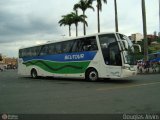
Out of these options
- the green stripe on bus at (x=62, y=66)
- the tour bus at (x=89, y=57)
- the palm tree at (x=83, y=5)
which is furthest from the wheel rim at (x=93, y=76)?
the palm tree at (x=83, y=5)

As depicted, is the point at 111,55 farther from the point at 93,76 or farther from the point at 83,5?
the point at 83,5

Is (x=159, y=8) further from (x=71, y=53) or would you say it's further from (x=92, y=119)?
(x=92, y=119)

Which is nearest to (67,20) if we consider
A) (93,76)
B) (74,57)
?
(74,57)

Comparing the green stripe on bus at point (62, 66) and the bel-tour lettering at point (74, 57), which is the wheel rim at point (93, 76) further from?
the bel-tour lettering at point (74, 57)

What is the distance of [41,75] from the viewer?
2967cm

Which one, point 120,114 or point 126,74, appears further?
point 126,74

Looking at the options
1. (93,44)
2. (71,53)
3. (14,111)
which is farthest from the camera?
(71,53)

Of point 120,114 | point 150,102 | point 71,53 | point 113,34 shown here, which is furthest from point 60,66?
point 120,114

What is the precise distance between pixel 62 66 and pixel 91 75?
137 inches

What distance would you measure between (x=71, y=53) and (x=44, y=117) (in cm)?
1571

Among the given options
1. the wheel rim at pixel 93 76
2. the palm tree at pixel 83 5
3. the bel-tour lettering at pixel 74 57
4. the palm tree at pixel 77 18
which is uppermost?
the palm tree at pixel 83 5

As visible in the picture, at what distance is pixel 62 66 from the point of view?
26312 mm

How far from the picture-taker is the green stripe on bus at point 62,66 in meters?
24.4

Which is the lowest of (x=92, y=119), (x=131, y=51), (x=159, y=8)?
(x=92, y=119)
